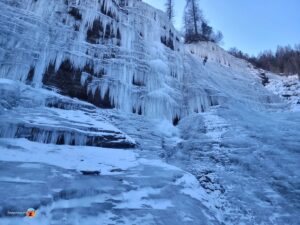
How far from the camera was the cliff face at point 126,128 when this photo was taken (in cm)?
535

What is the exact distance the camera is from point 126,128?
9086 millimetres

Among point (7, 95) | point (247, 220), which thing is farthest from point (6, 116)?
point (247, 220)

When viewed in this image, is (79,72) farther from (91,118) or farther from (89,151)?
(89,151)

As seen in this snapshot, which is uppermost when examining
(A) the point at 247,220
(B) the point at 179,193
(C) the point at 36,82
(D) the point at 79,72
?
(D) the point at 79,72

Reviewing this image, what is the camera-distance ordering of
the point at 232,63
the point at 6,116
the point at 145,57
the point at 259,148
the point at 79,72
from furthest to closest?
the point at 232,63 → the point at 145,57 → the point at 79,72 → the point at 259,148 → the point at 6,116

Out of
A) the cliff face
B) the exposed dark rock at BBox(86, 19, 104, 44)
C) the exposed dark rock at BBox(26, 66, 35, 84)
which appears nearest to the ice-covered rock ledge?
the cliff face

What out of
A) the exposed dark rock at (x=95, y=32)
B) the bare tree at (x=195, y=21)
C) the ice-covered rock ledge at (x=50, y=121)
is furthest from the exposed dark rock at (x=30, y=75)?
the bare tree at (x=195, y=21)

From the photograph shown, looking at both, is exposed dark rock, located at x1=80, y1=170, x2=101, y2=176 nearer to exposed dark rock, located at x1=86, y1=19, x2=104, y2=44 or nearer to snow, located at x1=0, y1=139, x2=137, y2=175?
snow, located at x1=0, y1=139, x2=137, y2=175

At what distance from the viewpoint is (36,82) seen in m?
8.73

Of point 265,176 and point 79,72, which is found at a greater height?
point 79,72

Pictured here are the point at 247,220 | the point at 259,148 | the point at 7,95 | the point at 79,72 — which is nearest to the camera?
the point at 247,220

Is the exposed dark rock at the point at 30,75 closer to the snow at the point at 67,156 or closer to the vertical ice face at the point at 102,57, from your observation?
the vertical ice face at the point at 102,57

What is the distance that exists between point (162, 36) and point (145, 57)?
2.97 meters

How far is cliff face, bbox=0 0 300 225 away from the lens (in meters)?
5.35
